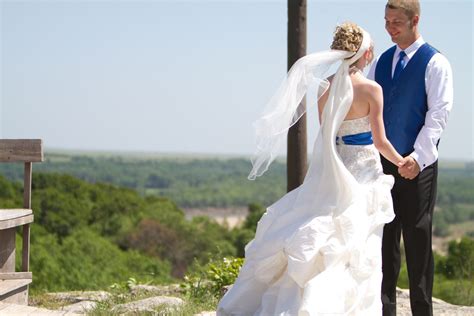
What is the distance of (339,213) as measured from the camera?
5.04m

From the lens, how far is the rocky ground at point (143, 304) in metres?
6.43

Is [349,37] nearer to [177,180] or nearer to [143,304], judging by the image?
[143,304]

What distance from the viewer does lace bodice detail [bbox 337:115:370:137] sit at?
17.0 feet

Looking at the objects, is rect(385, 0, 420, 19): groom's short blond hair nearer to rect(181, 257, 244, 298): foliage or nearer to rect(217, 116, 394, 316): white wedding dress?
rect(217, 116, 394, 316): white wedding dress

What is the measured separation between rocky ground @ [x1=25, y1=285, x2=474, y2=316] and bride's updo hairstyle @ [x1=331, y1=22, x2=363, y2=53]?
2304 mm

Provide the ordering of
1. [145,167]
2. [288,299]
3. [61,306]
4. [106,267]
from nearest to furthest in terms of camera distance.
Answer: [288,299], [61,306], [106,267], [145,167]

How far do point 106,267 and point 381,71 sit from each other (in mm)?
18248

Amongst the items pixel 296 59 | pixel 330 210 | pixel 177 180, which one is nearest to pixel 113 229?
pixel 296 59

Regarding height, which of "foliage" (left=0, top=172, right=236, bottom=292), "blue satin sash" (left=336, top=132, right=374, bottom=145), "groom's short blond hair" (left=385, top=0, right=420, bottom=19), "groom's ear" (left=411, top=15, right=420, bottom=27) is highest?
"groom's short blond hair" (left=385, top=0, right=420, bottom=19)

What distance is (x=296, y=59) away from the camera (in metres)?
7.03

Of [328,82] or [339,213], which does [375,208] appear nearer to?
[339,213]

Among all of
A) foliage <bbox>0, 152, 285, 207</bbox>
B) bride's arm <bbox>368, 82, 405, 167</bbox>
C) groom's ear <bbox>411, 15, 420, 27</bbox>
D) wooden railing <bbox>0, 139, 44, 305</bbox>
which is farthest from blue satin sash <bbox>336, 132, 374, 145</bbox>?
foliage <bbox>0, 152, 285, 207</bbox>

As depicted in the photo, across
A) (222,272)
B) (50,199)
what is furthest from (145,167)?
(222,272)

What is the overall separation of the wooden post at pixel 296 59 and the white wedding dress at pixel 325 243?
5.95 feet
